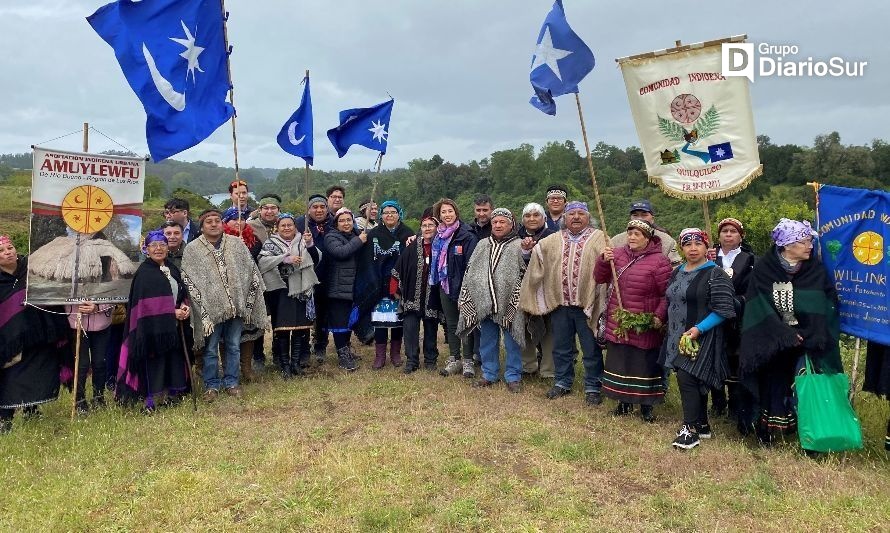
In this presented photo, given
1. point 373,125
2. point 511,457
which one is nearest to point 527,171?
point 373,125

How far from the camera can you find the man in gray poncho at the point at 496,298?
623 centimetres

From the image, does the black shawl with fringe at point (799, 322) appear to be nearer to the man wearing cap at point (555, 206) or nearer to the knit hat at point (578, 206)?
the knit hat at point (578, 206)

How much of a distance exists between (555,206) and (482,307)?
151 centimetres

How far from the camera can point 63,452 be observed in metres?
4.80

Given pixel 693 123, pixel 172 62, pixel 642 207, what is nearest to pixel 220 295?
pixel 172 62

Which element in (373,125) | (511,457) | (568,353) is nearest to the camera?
(511,457)

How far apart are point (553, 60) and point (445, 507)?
13.5 feet

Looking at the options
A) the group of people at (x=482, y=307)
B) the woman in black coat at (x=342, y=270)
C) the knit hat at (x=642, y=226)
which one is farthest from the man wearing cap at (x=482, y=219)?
the knit hat at (x=642, y=226)

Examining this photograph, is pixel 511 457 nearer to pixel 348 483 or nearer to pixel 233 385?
pixel 348 483

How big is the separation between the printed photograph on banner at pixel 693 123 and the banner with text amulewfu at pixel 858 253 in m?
0.75

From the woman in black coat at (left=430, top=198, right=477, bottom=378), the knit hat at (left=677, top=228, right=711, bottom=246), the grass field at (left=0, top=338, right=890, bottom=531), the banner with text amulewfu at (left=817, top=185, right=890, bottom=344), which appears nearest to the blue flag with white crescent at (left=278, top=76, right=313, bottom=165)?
the woman in black coat at (left=430, top=198, right=477, bottom=378)

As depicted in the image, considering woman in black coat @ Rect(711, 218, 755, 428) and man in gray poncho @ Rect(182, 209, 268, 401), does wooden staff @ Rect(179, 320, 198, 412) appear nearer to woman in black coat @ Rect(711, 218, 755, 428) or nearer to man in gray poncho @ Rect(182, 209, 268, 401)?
man in gray poncho @ Rect(182, 209, 268, 401)

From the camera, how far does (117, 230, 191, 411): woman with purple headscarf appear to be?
5.56 metres

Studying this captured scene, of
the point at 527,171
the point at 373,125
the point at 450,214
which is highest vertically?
the point at 527,171
